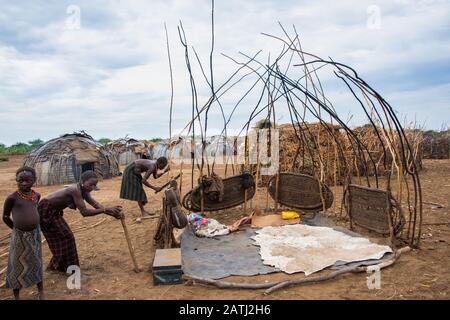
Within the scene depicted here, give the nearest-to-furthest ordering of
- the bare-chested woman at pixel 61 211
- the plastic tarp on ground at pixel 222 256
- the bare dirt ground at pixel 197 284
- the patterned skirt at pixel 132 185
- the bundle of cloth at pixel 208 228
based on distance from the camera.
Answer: the bare dirt ground at pixel 197 284 < the bare-chested woman at pixel 61 211 < the plastic tarp on ground at pixel 222 256 < the bundle of cloth at pixel 208 228 < the patterned skirt at pixel 132 185

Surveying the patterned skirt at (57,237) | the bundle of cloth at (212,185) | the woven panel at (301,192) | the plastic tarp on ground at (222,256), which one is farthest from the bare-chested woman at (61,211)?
the woven panel at (301,192)

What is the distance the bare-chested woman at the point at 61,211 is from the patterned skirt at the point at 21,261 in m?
0.58

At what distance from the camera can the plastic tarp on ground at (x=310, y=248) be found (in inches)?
163

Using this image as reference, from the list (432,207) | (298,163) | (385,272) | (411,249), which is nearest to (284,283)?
(385,272)

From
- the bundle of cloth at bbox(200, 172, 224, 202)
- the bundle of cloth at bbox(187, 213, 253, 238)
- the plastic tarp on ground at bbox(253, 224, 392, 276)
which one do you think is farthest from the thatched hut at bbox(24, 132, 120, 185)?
the plastic tarp on ground at bbox(253, 224, 392, 276)

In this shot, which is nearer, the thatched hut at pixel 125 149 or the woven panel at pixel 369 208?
the woven panel at pixel 369 208

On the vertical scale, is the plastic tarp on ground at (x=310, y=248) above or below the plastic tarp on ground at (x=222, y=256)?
above

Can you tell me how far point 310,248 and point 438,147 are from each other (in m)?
17.8

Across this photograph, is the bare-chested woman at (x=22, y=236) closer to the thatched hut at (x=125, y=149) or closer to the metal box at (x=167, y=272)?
the metal box at (x=167, y=272)

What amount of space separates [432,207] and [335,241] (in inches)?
124

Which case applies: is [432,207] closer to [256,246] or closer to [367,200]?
[367,200]

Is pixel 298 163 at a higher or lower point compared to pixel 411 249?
higher

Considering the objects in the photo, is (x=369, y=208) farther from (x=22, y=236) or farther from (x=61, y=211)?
(x=22, y=236)

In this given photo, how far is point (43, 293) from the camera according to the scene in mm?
3498
